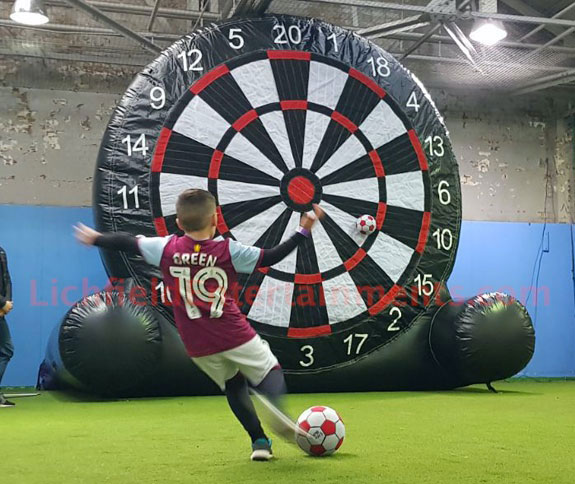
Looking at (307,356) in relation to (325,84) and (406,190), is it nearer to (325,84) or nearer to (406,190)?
(406,190)

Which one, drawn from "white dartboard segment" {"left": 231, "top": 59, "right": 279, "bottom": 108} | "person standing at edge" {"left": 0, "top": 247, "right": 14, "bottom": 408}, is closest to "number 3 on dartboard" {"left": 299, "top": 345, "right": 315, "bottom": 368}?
"white dartboard segment" {"left": 231, "top": 59, "right": 279, "bottom": 108}

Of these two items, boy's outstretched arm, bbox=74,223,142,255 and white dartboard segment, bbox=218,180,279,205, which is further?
white dartboard segment, bbox=218,180,279,205

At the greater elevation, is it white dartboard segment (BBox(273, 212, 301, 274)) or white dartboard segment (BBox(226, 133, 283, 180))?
white dartboard segment (BBox(226, 133, 283, 180))

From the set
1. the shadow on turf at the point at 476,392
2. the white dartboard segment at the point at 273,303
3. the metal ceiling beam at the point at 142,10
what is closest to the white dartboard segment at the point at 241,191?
the white dartboard segment at the point at 273,303

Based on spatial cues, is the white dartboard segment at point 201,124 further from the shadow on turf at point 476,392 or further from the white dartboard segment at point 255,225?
the shadow on turf at point 476,392

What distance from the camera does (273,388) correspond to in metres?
2.27

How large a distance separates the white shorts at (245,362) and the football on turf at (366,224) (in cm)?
240

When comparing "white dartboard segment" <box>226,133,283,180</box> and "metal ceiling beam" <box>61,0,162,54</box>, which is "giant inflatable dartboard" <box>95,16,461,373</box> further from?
"metal ceiling beam" <box>61,0,162,54</box>

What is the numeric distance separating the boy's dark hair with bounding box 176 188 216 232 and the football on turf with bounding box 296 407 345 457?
2.19 feet

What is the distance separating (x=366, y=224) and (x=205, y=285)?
2.48m

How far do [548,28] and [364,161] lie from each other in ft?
10.5

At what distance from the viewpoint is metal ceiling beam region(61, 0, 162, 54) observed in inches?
207

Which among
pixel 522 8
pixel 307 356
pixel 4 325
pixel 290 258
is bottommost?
pixel 307 356

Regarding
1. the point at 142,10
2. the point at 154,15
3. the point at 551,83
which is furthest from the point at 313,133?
the point at 551,83
